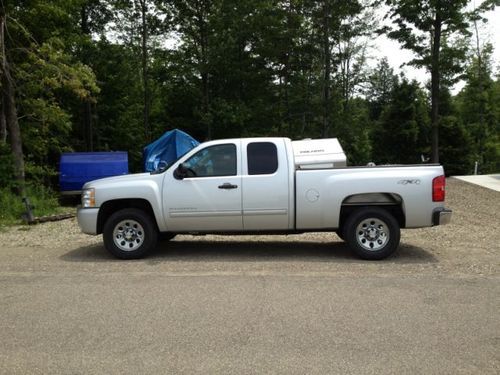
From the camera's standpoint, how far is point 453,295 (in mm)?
5840

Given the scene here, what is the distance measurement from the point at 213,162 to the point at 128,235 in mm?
1821

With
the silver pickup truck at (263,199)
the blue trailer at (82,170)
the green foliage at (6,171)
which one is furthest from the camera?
the blue trailer at (82,170)

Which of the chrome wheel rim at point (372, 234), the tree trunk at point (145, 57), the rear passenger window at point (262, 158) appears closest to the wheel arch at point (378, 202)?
the chrome wheel rim at point (372, 234)

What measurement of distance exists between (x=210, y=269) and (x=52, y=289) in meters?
2.17

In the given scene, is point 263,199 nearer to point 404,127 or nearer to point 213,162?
point 213,162

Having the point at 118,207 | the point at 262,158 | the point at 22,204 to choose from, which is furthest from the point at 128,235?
the point at 22,204

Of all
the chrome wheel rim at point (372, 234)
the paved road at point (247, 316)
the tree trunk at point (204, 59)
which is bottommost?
the paved road at point (247, 316)

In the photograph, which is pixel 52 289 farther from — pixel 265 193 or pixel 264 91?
pixel 264 91

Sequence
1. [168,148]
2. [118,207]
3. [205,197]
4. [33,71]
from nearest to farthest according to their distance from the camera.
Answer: [205,197] → [118,207] → [33,71] → [168,148]

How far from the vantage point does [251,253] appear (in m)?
8.47

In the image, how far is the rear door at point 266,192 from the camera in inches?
311

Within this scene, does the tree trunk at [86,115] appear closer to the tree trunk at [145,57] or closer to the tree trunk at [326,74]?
the tree trunk at [145,57]

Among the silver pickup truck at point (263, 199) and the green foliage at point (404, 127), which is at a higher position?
the green foliage at point (404, 127)

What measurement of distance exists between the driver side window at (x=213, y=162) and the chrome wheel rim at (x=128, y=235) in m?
1.25
